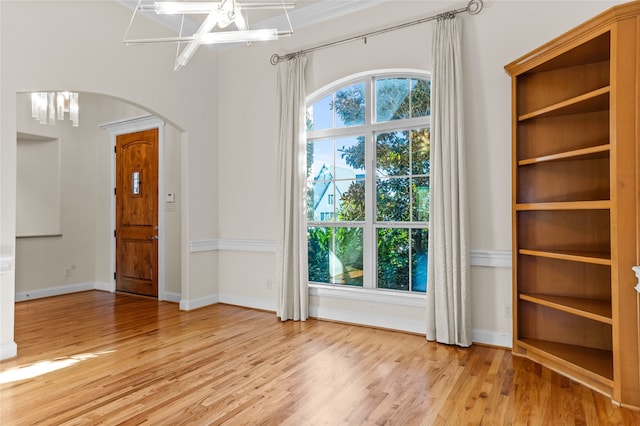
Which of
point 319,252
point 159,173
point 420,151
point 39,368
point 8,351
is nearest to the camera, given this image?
point 39,368

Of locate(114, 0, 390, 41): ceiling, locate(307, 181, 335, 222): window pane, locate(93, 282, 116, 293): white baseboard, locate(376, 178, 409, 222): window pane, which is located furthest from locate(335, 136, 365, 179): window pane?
locate(93, 282, 116, 293): white baseboard

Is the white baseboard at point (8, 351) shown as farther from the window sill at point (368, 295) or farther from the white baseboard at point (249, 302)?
the window sill at point (368, 295)

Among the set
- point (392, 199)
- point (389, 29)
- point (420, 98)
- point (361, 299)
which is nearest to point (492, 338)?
point (361, 299)

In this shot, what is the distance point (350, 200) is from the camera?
13.7 ft

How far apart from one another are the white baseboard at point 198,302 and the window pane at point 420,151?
9.89 ft

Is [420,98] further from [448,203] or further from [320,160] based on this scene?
[320,160]

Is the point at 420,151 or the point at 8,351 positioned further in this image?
the point at 420,151

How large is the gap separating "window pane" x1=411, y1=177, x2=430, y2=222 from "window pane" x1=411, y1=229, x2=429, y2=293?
0.14 m

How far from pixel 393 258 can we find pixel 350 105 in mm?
1742

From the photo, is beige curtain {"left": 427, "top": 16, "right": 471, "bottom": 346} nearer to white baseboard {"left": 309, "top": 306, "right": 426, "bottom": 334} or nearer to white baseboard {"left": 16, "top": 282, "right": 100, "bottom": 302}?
white baseboard {"left": 309, "top": 306, "right": 426, "bottom": 334}

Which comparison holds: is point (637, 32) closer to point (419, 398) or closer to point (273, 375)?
point (419, 398)

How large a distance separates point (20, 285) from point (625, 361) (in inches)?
263

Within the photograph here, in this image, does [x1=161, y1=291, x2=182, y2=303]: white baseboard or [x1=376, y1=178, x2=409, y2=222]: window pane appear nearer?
[x1=376, y1=178, x2=409, y2=222]: window pane

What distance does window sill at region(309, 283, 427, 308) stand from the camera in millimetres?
3678
